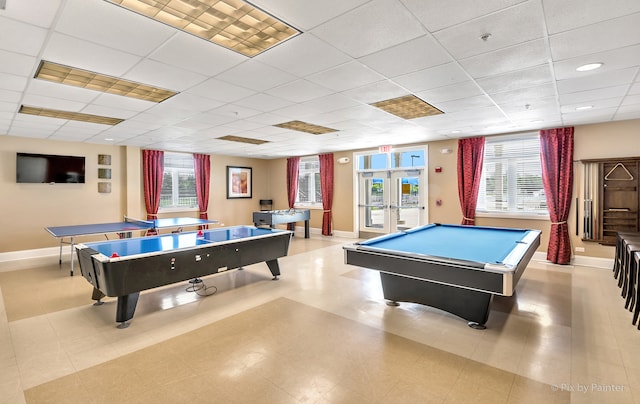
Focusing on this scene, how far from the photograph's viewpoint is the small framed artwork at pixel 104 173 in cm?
732

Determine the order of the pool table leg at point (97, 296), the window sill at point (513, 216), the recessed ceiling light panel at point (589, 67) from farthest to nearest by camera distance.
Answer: the window sill at point (513, 216), the pool table leg at point (97, 296), the recessed ceiling light panel at point (589, 67)

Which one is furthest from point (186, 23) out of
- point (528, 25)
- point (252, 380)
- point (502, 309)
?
point (502, 309)

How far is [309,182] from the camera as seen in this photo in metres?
10.1

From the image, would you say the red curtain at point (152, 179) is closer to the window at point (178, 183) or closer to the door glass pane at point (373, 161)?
the window at point (178, 183)

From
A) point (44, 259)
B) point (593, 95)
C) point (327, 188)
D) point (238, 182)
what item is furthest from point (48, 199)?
point (593, 95)

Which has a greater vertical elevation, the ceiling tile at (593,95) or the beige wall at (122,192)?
the ceiling tile at (593,95)

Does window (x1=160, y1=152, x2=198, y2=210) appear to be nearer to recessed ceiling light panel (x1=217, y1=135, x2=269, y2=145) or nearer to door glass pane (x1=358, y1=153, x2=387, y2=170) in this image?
recessed ceiling light panel (x1=217, y1=135, x2=269, y2=145)

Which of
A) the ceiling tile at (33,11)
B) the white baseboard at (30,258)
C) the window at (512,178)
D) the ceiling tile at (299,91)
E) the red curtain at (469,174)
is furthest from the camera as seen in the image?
the red curtain at (469,174)

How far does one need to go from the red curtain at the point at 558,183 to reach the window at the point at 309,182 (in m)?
5.84

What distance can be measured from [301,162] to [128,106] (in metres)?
6.28

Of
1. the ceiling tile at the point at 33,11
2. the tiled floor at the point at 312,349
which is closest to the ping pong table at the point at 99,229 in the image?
the tiled floor at the point at 312,349

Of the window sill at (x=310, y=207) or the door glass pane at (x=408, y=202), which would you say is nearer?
the door glass pane at (x=408, y=202)

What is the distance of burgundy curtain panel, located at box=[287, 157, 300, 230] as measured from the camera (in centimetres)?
1004

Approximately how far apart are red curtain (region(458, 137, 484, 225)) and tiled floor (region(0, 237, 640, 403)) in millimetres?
2581
